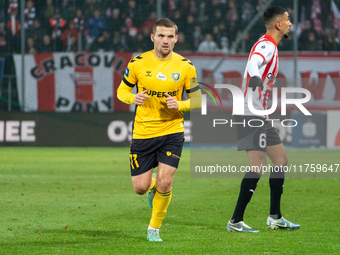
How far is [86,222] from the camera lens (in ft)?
20.0

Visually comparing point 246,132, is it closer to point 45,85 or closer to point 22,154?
point 22,154

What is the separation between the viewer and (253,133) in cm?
541

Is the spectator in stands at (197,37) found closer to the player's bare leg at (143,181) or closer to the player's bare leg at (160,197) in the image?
the player's bare leg at (143,181)

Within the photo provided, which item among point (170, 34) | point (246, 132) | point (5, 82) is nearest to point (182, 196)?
point (246, 132)

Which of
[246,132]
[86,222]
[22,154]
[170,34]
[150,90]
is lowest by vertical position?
[22,154]

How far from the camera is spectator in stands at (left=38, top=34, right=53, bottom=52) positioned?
56.4 ft

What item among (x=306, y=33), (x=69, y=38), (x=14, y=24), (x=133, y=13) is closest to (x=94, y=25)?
(x=69, y=38)

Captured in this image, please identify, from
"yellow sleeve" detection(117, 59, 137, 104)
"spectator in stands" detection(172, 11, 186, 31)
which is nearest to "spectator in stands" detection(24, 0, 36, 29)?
"spectator in stands" detection(172, 11, 186, 31)

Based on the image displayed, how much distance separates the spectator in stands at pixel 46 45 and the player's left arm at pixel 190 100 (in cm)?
1262

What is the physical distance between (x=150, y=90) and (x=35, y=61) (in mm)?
12405

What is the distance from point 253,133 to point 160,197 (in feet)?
3.60

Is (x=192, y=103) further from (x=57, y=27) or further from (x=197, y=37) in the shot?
(x=57, y=27)

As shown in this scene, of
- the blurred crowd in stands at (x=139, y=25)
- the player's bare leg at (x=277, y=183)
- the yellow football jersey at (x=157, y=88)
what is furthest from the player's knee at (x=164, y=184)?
the blurred crowd in stands at (x=139, y=25)

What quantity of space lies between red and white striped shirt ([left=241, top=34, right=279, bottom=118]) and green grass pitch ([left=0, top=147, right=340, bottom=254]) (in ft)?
4.26
